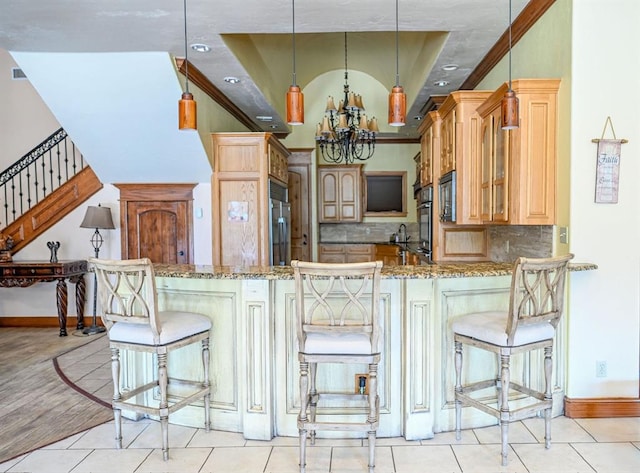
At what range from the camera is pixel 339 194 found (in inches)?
303

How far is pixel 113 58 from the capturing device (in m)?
3.73

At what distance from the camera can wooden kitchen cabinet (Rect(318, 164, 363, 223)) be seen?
301 inches

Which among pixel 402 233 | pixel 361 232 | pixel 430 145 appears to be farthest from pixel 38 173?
pixel 402 233

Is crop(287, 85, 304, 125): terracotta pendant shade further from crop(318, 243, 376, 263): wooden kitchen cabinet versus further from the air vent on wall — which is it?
the air vent on wall

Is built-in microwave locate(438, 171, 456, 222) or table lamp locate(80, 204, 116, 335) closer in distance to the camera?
built-in microwave locate(438, 171, 456, 222)

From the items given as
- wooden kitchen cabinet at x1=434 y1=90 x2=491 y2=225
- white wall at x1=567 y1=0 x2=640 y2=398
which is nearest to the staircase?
wooden kitchen cabinet at x1=434 y1=90 x2=491 y2=225

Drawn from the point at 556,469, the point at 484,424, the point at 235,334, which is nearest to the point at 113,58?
the point at 235,334

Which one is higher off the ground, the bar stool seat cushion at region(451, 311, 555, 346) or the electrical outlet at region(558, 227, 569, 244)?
the electrical outlet at region(558, 227, 569, 244)

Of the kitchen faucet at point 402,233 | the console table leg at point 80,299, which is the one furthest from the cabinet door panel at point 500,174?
the console table leg at point 80,299

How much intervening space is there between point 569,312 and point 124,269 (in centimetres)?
273

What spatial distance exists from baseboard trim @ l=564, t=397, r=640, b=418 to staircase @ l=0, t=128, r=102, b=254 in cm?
518

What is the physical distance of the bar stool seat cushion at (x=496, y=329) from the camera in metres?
2.35

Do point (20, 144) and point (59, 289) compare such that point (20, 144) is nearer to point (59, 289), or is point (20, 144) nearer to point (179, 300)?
point (59, 289)

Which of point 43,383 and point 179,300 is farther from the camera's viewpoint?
point 43,383
